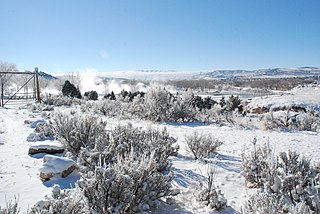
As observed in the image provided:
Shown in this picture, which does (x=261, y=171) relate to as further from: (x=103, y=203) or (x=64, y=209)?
(x=64, y=209)

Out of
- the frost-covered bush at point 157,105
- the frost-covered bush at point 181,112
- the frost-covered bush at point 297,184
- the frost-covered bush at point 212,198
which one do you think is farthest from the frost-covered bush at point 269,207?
the frost-covered bush at point 157,105

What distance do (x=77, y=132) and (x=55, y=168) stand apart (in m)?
1.20

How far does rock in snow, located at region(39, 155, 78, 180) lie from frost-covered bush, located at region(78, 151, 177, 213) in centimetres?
169

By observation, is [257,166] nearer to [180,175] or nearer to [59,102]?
[180,175]

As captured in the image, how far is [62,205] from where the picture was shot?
290 cm

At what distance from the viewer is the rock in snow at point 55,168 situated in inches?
188

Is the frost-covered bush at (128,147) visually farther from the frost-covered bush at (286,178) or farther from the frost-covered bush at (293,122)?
the frost-covered bush at (293,122)

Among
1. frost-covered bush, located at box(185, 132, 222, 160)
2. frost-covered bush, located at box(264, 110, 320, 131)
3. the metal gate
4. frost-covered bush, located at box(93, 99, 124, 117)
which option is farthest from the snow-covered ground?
the metal gate

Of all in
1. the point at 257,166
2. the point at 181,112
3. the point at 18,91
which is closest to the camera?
the point at 257,166

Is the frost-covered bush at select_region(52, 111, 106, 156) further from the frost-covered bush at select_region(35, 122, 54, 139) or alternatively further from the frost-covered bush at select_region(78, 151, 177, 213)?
the frost-covered bush at select_region(78, 151, 177, 213)

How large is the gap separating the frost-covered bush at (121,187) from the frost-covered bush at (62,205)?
14 centimetres

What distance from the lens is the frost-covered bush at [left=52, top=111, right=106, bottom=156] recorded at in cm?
599

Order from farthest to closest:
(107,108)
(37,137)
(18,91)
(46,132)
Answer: (18,91)
(107,108)
(46,132)
(37,137)

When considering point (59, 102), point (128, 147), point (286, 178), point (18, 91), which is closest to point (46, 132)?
point (128, 147)
